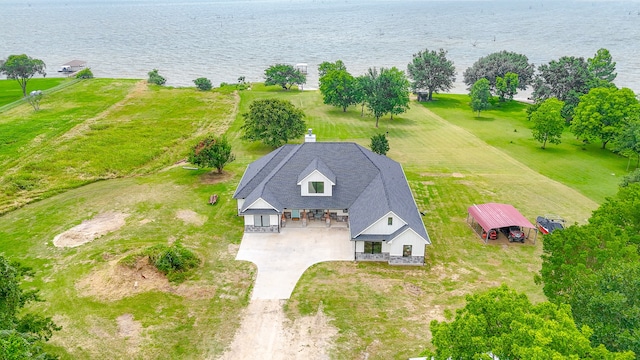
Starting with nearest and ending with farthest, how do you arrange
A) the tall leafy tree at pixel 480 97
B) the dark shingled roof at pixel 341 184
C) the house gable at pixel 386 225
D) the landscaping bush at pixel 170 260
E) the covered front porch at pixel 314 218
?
the landscaping bush at pixel 170 260
the house gable at pixel 386 225
the dark shingled roof at pixel 341 184
the covered front porch at pixel 314 218
the tall leafy tree at pixel 480 97

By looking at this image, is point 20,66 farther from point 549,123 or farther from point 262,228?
point 549,123

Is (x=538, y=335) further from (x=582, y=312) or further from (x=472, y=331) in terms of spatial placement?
(x=582, y=312)

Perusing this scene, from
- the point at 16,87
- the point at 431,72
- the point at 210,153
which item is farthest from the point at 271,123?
the point at 16,87

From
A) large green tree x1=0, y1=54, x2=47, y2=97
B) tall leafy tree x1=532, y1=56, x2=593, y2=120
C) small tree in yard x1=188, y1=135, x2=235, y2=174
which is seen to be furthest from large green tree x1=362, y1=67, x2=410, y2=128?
large green tree x1=0, y1=54, x2=47, y2=97

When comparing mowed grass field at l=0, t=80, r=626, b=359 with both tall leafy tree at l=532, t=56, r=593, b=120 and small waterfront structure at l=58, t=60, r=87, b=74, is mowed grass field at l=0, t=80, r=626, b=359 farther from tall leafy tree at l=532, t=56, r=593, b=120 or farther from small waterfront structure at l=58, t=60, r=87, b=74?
small waterfront structure at l=58, t=60, r=87, b=74

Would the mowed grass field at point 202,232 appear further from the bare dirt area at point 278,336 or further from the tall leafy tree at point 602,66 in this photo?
the tall leafy tree at point 602,66

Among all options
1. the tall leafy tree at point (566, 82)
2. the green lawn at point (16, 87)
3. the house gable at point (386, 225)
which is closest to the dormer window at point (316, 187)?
the house gable at point (386, 225)

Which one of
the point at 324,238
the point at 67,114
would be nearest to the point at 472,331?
the point at 324,238
